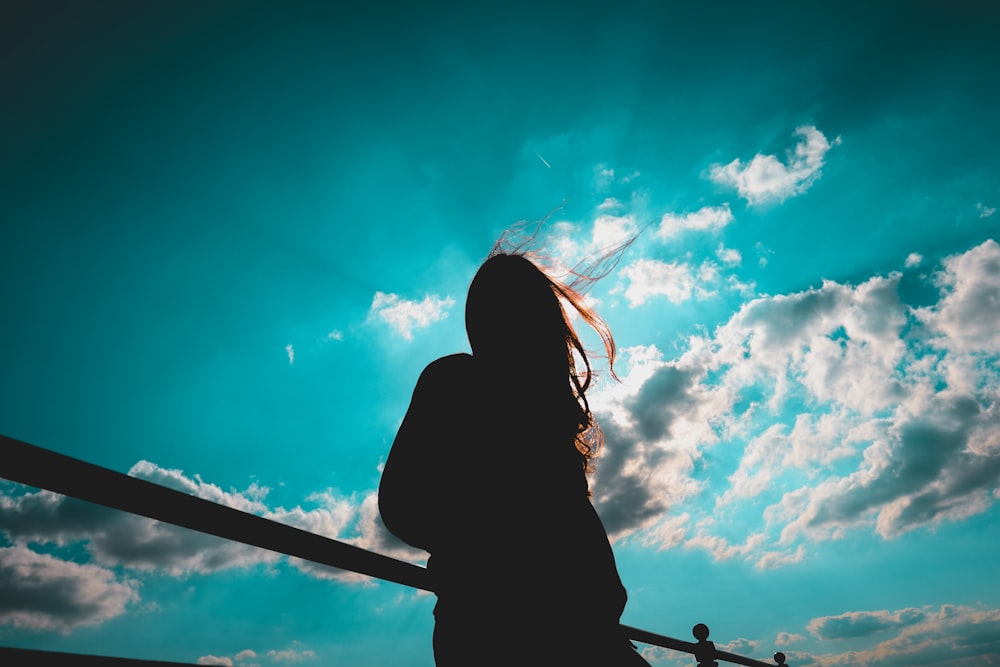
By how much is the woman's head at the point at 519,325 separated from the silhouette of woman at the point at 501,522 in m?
0.03

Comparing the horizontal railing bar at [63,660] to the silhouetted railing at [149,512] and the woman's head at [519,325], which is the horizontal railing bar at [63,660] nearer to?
the silhouetted railing at [149,512]

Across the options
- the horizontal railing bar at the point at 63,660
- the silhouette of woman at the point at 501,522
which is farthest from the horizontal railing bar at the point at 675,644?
the horizontal railing bar at the point at 63,660

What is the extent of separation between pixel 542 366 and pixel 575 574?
534mm

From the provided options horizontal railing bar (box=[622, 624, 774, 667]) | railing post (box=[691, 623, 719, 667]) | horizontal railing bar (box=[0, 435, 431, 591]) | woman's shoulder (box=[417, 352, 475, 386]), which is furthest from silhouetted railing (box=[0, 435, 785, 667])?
railing post (box=[691, 623, 719, 667])

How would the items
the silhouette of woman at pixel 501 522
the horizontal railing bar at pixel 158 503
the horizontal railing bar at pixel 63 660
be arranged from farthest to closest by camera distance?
the silhouette of woman at pixel 501 522
the horizontal railing bar at pixel 158 503
the horizontal railing bar at pixel 63 660

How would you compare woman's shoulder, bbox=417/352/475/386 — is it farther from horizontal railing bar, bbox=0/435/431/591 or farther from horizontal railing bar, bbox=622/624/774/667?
horizontal railing bar, bbox=622/624/774/667

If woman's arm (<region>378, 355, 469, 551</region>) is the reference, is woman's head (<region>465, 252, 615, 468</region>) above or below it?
above

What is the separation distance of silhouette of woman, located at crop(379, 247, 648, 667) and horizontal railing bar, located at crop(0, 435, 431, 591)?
24cm

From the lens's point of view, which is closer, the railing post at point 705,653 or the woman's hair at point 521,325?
the woman's hair at point 521,325

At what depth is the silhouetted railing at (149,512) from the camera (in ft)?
2.57

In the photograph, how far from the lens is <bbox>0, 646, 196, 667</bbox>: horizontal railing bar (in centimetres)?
70

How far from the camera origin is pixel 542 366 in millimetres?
1445

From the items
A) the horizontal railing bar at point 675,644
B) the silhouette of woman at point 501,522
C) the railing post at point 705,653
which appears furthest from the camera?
the railing post at point 705,653

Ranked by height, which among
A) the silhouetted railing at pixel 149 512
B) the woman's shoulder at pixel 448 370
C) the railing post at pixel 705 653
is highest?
the woman's shoulder at pixel 448 370
